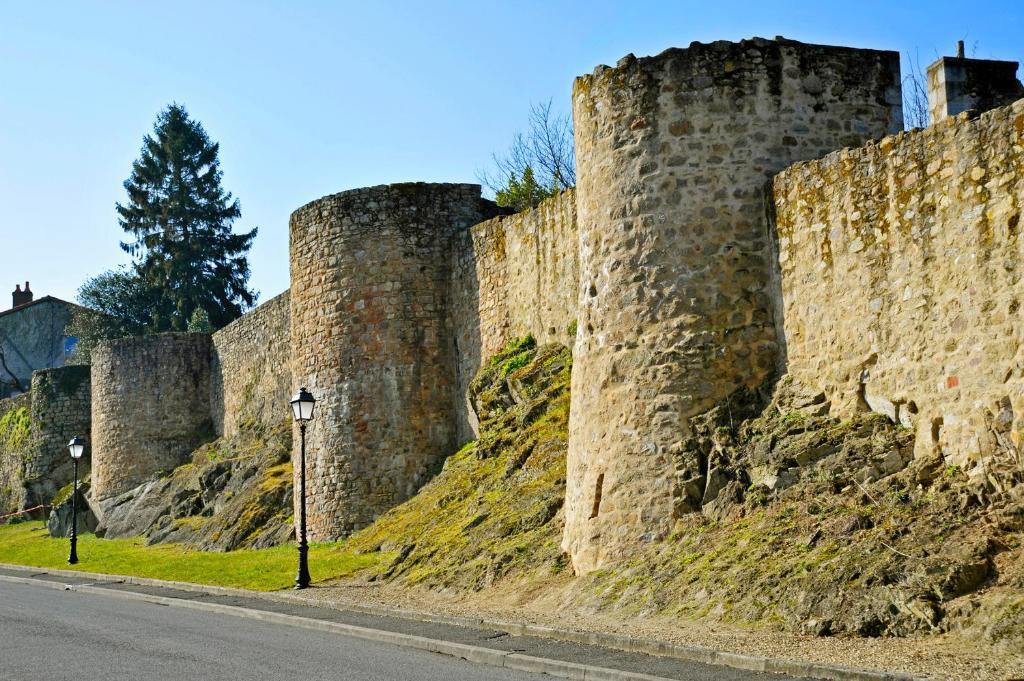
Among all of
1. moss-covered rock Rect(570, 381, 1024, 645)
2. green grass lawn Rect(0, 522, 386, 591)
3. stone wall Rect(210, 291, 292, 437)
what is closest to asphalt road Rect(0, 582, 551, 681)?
moss-covered rock Rect(570, 381, 1024, 645)

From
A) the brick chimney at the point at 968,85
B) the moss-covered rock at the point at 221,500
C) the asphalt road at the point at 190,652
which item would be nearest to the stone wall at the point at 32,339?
the moss-covered rock at the point at 221,500

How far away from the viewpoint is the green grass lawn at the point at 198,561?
19.0 m

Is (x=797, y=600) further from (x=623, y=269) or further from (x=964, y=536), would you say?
(x=623, y=269)

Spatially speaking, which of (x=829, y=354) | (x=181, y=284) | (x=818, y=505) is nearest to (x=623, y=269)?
(x=829, y=354)

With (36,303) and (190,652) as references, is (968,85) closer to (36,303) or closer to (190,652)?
Result: (190,652)

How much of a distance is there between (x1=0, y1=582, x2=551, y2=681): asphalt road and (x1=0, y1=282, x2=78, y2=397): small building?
57441mm

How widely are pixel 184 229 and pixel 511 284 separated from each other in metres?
42.2

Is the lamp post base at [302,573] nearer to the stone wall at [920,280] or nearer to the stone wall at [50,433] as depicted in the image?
the stone wall at [920,280]

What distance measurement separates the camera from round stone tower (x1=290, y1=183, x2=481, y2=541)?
73.8 ft

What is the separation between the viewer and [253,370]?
34.8m

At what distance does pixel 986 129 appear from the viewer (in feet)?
33.7

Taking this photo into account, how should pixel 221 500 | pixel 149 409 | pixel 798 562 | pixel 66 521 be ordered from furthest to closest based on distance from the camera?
pixel 149 409, pixel 66 521, pixel 221 500, pixel 798 562

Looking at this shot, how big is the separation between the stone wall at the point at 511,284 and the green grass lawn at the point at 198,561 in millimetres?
3837

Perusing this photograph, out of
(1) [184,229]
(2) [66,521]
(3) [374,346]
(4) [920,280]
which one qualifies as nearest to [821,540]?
(4) [920,280]
